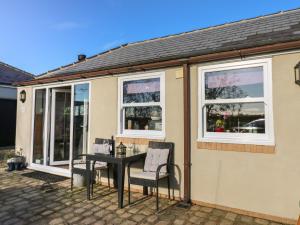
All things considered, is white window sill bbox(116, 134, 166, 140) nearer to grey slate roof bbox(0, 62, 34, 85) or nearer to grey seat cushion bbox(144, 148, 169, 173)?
grey seat cushion bbox(144, 148, 169, 173)

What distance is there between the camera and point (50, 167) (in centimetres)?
687

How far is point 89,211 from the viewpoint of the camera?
13.1ft

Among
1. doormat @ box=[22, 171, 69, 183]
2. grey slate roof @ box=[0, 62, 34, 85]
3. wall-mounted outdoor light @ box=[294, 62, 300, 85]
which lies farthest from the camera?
grey slate roof @ box=[0, 62, 34, 85]

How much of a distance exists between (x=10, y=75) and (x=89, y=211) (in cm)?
1302

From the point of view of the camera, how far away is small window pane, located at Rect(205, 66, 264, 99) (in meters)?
3.96

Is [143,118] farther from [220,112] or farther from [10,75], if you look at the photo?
[10,75]

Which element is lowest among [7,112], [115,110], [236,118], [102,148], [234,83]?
[102,148]

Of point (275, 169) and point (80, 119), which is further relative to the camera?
point (80, 119)

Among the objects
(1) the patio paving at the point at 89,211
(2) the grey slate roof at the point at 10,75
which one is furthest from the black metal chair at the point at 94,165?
(2) the grey slate roof at the point at 10,75

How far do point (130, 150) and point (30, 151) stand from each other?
13.6 ft

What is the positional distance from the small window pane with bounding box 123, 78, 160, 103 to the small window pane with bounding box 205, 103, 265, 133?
4.10 ft

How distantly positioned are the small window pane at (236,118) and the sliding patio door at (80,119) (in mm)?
3519

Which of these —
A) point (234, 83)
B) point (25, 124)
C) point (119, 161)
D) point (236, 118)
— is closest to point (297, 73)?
point (234, 83)

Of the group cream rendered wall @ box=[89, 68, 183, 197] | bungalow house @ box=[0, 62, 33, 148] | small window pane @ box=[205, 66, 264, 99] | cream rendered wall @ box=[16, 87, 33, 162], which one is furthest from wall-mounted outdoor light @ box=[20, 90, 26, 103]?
small window pane @ box=[205, 66, 264, 99]
